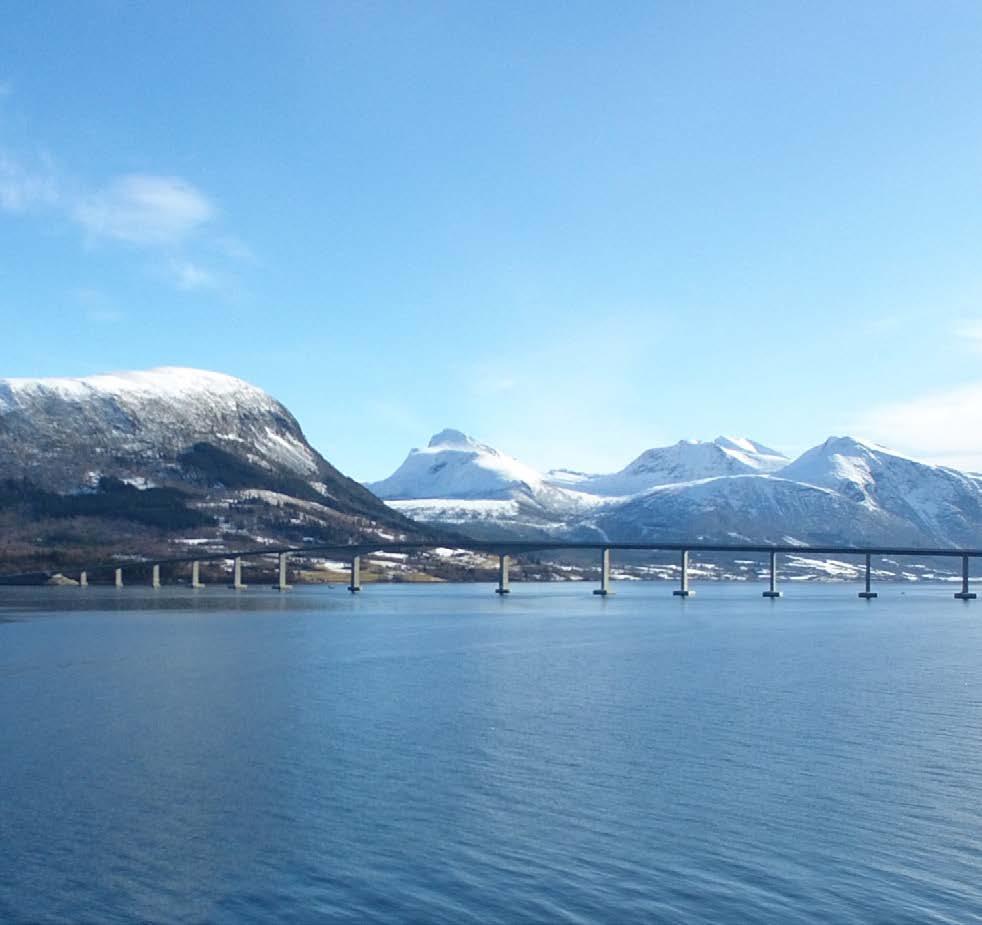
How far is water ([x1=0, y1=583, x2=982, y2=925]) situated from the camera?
918 inches

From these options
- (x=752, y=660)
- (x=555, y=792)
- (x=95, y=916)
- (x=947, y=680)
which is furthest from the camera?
(x=752, y=660)

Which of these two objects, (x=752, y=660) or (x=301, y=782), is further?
(x=752, y=660)

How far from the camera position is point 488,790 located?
3203 cm

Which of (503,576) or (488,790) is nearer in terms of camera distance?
(488,790)

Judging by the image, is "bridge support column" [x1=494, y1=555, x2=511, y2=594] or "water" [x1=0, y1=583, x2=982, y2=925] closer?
"water" [x1=0, y1=583, x2=982, y2=925]

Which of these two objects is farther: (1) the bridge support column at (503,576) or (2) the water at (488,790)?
(1) the bridge support column at (503,576)

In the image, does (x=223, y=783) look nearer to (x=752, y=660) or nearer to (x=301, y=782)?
(x=301, y=782)

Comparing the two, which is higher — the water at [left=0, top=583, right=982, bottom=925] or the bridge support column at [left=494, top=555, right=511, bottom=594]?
the bridge support column at [left=494, top=555, right=511, bottom=594]

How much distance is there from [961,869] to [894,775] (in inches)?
373

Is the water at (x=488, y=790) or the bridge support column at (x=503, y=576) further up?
the bridge support column at (x=503, y=576)

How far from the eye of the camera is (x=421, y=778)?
3353 cm

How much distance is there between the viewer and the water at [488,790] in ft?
76.5

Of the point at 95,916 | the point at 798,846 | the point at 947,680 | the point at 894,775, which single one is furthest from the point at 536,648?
the point at 95,916

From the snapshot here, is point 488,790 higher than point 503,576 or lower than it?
lower
